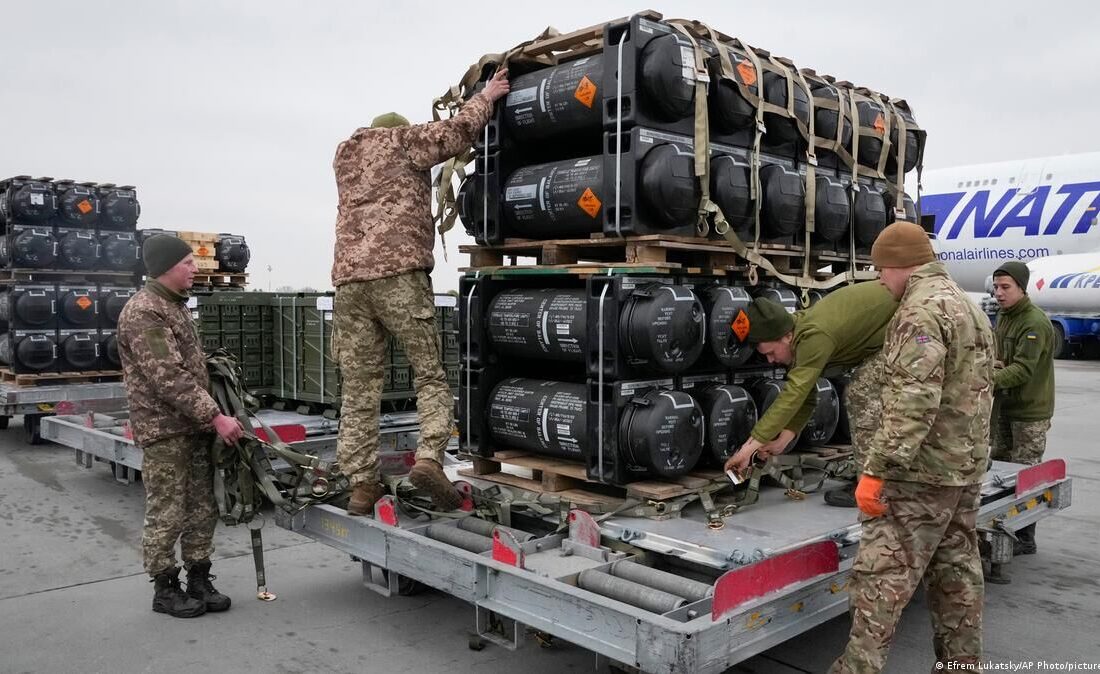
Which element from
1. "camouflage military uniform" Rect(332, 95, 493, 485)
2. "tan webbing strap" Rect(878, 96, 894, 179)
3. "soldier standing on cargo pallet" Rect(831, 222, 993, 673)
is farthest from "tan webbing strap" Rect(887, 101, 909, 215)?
"camouflage military uniform" Rect(332, 95, 493, 485)

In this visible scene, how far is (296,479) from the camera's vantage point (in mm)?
5312

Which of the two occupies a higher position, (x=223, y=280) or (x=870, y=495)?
(x=223, y=280)

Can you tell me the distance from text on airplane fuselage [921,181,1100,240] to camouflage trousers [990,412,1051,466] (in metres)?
17.2

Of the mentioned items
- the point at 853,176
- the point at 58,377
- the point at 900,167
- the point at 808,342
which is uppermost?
the point at 900,167

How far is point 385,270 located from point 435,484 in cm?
122

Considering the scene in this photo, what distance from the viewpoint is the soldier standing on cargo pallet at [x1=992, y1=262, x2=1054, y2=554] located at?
6.32 m

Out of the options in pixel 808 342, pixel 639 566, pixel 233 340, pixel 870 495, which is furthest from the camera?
pixel 233 340

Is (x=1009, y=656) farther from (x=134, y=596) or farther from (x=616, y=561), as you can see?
(x=134, y=596)

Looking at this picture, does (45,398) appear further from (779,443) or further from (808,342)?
(808,342)

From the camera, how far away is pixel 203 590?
5246mm

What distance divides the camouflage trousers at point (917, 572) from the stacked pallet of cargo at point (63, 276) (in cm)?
1020

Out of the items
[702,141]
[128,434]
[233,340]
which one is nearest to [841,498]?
[702,141]

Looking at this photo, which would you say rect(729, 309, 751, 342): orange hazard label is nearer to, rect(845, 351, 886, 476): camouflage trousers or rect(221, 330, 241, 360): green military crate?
rect(845, 351, 886, 476): camouflage trousers

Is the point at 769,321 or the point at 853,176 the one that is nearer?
the point at 769,321
